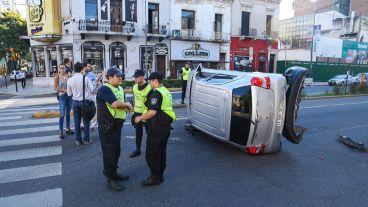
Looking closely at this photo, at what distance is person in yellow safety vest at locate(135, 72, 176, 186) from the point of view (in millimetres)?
4098

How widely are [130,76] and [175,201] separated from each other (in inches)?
873

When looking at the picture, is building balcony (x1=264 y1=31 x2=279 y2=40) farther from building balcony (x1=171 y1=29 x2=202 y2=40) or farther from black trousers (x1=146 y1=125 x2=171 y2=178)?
black trousers (x1=146 y1=125 x2=171 y2=178)

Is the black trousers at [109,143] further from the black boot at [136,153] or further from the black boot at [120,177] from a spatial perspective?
the black boot at [136,153]

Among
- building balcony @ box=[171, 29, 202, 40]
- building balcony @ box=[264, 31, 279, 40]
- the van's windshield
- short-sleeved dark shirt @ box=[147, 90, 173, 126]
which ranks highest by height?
building balcony @ box=[264, 31, 279, 40]

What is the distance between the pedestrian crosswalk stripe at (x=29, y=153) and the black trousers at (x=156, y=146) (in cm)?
259

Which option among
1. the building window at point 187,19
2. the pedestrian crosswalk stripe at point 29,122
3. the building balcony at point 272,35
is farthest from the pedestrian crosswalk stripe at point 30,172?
the building balcony at point 272,35

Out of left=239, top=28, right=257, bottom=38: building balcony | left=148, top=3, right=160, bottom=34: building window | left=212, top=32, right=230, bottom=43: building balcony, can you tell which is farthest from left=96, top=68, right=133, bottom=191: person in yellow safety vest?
left=239, top=28, right=257, bottom=38: building balcony

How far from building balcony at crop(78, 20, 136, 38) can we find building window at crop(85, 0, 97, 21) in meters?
0.65

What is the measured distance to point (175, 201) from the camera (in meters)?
3.88

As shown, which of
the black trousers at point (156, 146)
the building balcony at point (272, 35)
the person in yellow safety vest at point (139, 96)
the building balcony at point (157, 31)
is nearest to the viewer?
the black trousers at point (156, 146)

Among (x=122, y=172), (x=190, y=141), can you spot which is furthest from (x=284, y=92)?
(x=122, y=172)

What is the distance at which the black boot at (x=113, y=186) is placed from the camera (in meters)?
4.15

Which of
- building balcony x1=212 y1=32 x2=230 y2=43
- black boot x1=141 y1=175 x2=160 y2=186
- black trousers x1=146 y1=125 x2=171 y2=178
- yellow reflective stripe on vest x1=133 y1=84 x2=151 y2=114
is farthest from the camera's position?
building balcony x1=212 y1=32 x2=230 y2=43

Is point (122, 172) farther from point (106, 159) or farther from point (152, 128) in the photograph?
point (152, 128)
